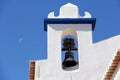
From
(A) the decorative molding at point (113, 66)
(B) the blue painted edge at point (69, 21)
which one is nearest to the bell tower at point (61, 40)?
(B) the blue painted edge at point (69, 21)

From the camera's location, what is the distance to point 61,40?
10969 millimetres

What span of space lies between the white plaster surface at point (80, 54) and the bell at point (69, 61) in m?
0.53

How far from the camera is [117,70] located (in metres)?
9.56

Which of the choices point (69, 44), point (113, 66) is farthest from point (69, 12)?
→ point (113, 66)

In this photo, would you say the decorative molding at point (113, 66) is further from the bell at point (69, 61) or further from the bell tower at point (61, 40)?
the bell at point (69, 61)

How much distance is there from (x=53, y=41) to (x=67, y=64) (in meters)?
0.74

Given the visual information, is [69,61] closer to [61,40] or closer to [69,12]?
[61,40]

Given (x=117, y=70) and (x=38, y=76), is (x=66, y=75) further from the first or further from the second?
(x=117, y=70)

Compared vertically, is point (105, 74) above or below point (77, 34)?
below

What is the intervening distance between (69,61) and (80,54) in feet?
2.25

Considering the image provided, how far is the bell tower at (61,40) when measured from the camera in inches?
412

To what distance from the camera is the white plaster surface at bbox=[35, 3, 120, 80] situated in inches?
398

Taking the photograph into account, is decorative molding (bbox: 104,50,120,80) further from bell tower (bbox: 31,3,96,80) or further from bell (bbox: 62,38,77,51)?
bell (bbox: 62,38,77,51)

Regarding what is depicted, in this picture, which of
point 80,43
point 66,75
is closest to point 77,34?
point 80,43
